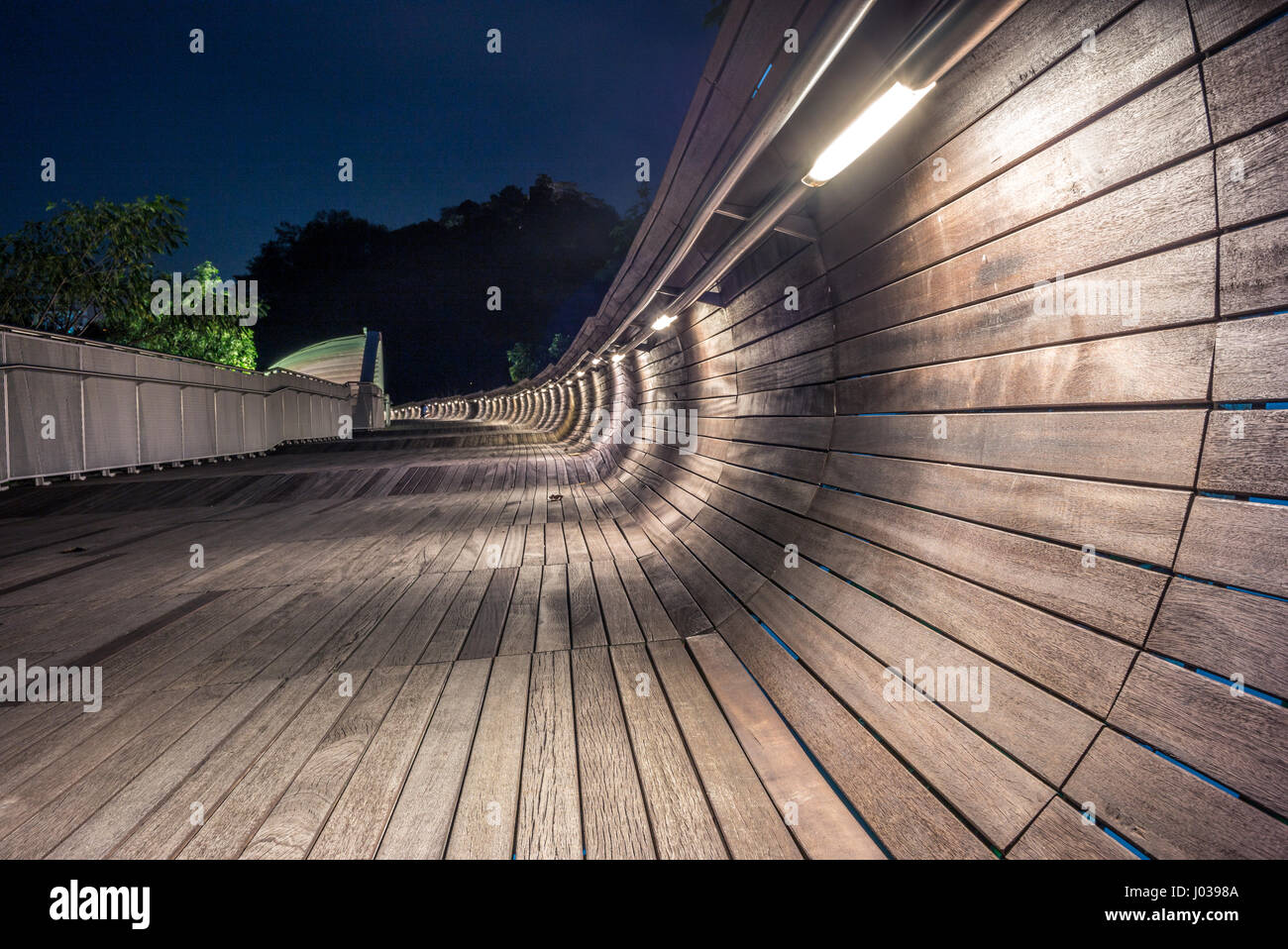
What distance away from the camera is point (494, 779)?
2.03m

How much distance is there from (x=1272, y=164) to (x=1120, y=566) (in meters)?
0.94

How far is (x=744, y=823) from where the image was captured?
1.80 meters

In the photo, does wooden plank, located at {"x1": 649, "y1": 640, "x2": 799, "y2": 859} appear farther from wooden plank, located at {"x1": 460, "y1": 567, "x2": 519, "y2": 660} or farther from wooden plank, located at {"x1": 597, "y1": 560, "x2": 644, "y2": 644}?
wooden plank, located at {"x1": 460, "y1": 567, "x2": 519, "y2": 660}

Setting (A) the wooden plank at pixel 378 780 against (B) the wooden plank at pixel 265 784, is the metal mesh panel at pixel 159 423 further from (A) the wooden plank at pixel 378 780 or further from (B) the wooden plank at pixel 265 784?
(A) the wooden plank at pixel 378 780

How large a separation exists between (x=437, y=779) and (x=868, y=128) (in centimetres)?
275

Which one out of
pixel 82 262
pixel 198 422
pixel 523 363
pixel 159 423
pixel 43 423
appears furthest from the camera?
pixel 523 363

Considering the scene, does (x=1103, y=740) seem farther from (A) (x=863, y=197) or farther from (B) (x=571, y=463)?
(B) (x=571, y=463)

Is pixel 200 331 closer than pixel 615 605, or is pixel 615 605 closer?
pixel 615 605

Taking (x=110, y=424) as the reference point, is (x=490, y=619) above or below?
below

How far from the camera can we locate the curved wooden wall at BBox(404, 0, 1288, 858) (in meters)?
1.17

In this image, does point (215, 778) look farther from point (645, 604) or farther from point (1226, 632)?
point (1226, 632)

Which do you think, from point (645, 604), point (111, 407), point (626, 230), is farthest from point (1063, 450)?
point (626, 230)

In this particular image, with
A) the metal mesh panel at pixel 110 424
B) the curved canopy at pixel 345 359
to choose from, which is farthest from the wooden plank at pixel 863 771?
the curved canopy at pixel 345 359
